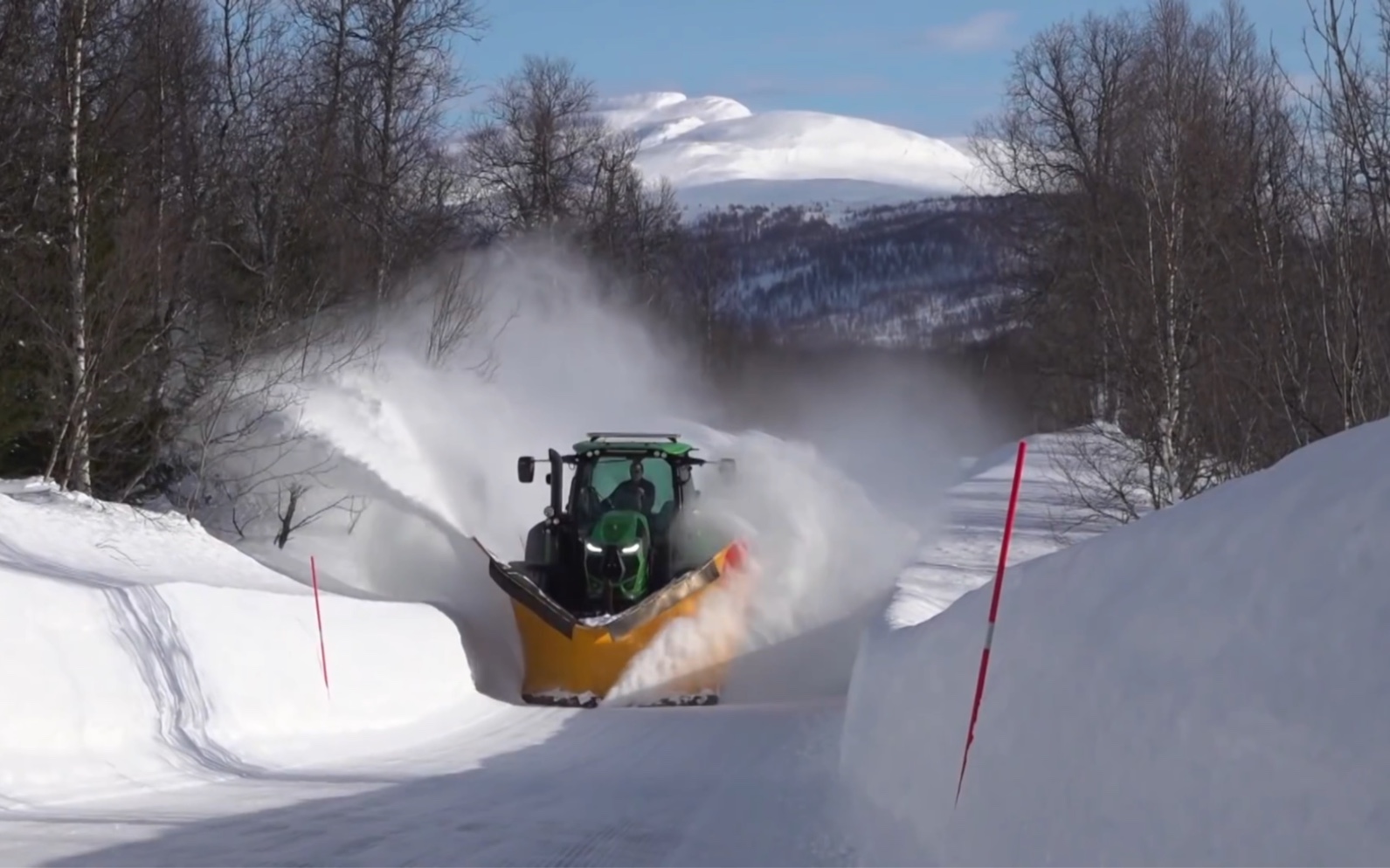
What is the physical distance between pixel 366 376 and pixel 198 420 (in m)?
2.46

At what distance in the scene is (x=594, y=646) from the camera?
14.1 metres

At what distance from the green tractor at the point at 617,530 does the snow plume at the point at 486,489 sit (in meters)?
0.68

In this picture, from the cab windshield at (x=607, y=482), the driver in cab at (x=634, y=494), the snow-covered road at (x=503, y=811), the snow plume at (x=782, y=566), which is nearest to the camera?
the snow-covered road at (x=503, y=811)

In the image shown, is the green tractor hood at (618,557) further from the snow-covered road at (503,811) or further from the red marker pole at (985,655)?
the red marker pole at (985,655)

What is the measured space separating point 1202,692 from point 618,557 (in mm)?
10949

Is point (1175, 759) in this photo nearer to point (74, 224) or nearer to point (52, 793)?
point (52, 793)

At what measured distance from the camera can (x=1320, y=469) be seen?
486cm

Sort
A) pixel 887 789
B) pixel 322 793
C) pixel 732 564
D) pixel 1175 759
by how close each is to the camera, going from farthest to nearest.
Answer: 1. pixel 732 564
2. pixel 322 793
3. pixel 887 789
4. pixel 1175 759

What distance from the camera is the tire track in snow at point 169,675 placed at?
32.5ft

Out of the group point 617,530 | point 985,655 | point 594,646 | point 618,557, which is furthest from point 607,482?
point 985,655

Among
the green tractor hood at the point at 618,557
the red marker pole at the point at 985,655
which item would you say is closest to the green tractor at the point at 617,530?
the green tractor hood at the point at 618,557

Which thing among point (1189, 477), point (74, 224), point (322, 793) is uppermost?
point (74, 224)

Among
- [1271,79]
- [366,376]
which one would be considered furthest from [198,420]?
[1271,79]

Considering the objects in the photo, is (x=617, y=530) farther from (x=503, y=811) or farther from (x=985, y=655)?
(x=985, y=655)
